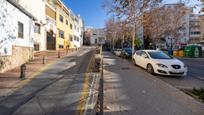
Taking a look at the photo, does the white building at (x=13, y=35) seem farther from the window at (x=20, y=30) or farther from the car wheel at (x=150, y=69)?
the car wheel at (x=150, y=69)

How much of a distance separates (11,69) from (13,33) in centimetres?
244

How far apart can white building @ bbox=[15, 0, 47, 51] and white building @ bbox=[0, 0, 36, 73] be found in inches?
402

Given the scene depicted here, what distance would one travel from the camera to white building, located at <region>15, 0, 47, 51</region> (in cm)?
2728

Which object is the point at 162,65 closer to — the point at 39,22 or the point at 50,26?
the point at 39,22

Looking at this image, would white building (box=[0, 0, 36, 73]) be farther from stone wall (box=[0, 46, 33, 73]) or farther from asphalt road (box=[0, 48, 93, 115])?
asphalt road (box=[0, 48, 93, 115])

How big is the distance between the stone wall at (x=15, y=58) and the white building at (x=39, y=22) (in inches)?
414

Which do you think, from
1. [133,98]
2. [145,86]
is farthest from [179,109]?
[145,86]

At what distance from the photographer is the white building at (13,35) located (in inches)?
476

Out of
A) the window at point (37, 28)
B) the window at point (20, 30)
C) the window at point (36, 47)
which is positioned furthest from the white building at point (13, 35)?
the window at point (36, 47)

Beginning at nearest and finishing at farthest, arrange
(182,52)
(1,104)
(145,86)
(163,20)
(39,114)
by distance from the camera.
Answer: (39,114)
(1,104)
(145,86)
(182,52)
(163,20)

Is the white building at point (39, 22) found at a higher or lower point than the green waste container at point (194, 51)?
higher

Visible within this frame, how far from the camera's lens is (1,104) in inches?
250

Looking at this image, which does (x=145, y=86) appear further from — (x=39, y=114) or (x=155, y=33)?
(x=155, y=33)

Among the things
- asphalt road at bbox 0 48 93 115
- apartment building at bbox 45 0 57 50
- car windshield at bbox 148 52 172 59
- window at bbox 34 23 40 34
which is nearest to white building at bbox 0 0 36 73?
asphalt road at bbox 0 48 93 115
